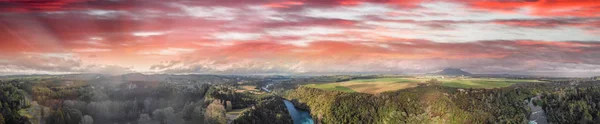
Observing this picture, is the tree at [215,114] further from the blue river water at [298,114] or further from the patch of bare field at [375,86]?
the patch of bare field at [375,86]

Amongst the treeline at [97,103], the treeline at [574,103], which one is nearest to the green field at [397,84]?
the treeline at [574,103]

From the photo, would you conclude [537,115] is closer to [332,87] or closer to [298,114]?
[332,87]

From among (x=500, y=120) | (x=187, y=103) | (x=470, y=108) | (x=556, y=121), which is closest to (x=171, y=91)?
(x=187, y=103)

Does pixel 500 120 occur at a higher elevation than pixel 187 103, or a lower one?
lower

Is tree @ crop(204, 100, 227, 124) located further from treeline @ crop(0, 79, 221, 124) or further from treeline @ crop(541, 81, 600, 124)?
treeline @ crop(541, 81, 600, 124)

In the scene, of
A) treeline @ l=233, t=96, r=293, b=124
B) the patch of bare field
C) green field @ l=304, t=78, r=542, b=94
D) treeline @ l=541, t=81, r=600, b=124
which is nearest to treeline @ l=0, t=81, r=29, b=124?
treeline @ l=233, t=96, r=293, b=124

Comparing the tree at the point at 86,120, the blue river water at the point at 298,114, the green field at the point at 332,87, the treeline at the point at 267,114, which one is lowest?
the blue river water at the point at 298,114

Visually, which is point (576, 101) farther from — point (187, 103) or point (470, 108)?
point (187, 103)
